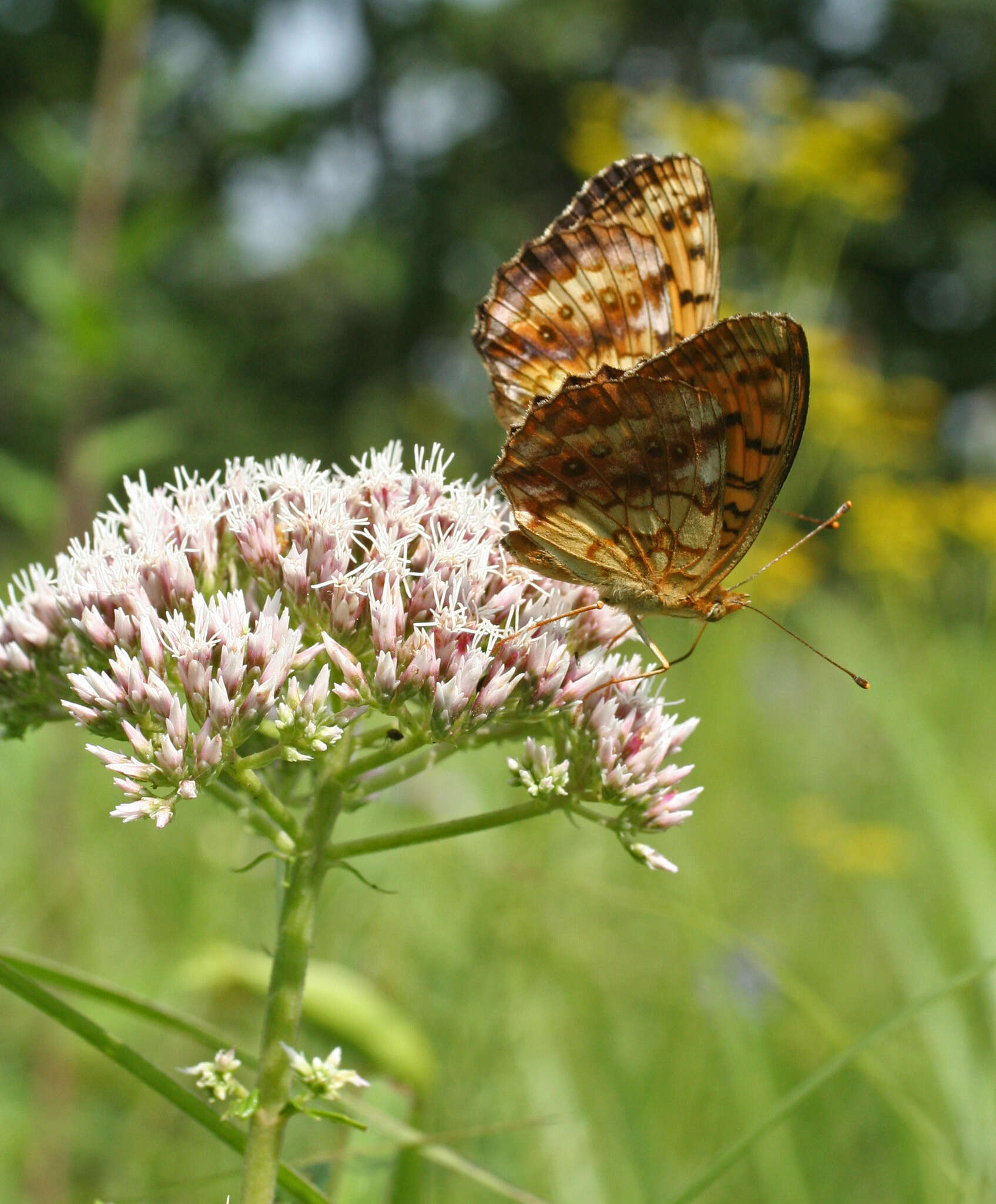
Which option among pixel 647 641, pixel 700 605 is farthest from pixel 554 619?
pixel 700 605

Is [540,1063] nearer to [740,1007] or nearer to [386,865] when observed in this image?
[740,1007]

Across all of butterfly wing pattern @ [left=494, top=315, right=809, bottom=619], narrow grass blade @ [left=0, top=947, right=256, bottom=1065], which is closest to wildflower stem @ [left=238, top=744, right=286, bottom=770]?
narrow grass blade @ [left=0, top=947, right=256, bottom=1065]

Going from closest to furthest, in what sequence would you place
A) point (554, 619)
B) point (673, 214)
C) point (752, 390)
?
point (554, 619), point (752, 390), point (673, 214)

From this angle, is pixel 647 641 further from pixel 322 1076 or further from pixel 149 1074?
pixel 149 1074

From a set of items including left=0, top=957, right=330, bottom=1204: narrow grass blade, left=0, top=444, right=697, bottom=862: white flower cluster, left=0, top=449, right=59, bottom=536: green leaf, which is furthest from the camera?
left=0, top=449, right=59, bottom=536: green leaf

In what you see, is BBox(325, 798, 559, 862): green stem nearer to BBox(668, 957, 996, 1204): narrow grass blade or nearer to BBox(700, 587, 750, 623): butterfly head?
BBox(668, 957, 996, 1204): narrow grass blade

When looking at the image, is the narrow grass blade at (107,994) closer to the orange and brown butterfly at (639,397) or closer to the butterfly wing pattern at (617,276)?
the orange and brown butterfly at (639,397)

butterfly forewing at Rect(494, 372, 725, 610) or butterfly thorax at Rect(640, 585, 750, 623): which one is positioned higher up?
butterfly forewing at Rect(494, 372, 725, 610)

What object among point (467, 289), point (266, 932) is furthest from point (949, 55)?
point (266, 932)
